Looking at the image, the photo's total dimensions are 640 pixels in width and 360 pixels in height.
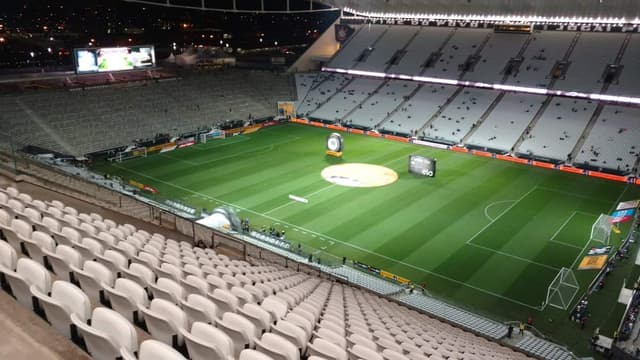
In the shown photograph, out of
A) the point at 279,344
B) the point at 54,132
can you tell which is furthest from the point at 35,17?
the point at 279,344

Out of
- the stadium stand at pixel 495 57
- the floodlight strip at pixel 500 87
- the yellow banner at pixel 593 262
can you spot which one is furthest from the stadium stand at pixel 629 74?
the yellow banner at pixel 593 262

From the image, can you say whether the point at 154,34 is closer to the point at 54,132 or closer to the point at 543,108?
the point at 54,132

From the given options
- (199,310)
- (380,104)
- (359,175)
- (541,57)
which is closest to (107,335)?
(199,310)

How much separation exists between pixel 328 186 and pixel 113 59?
1020 inches

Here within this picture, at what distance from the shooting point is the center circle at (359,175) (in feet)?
127

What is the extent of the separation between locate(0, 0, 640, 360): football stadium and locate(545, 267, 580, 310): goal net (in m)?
0.21

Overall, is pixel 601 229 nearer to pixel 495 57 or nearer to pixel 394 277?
pixel 394 277

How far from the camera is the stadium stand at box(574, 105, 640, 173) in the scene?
42375 millimetres

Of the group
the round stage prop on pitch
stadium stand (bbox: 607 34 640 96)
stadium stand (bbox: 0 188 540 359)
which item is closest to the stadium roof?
stadium stand (bbox: 607 34 640 96)

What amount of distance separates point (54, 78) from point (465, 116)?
44.2 m

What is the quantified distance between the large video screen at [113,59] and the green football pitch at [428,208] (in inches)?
418

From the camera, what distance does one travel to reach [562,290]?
23688mm

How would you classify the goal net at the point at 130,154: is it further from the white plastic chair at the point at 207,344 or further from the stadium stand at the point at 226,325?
the white plastic chair at the point at 207,344

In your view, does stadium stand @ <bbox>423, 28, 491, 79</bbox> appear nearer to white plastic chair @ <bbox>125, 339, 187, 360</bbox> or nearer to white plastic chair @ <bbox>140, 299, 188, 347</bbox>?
white plastic chair @ <bbox>140, 299, 188, 347</bbox>
